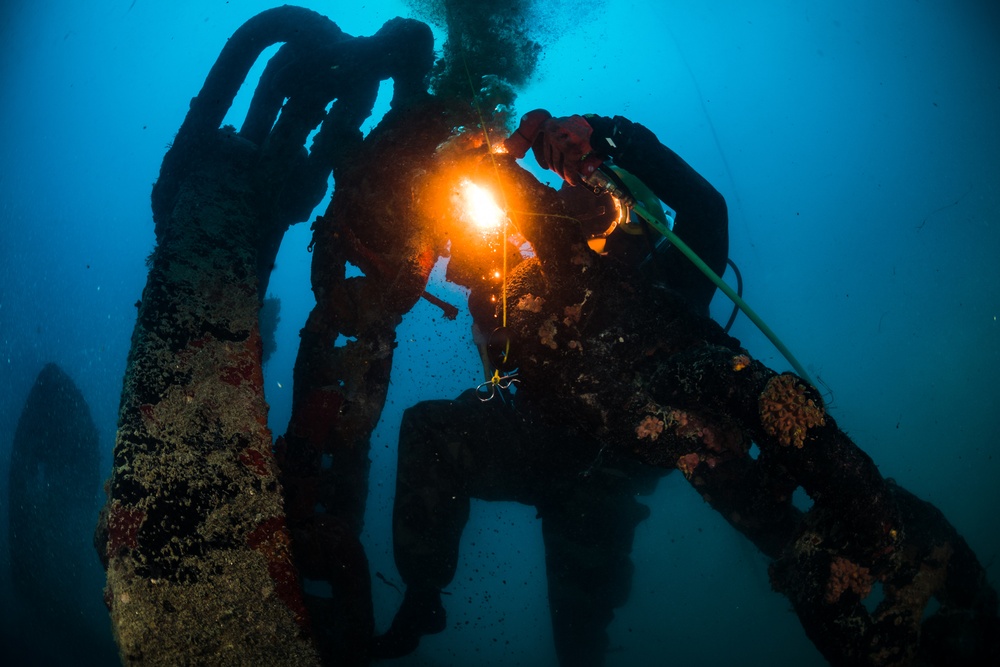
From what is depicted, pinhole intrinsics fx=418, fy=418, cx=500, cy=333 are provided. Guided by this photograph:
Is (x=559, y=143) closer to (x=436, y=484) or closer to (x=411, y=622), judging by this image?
(x=436, y=484)

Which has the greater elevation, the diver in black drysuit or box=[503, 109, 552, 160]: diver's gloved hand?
box=[503, 109, 552, 160]: diver's gloved hand

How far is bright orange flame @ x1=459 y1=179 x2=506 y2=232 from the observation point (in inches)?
137

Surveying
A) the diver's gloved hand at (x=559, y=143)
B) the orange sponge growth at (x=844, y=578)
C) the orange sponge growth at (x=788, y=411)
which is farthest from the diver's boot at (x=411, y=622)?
the diver's gloved hand at (x=559, y=143)

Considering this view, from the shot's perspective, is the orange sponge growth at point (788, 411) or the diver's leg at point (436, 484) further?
the diver's leg at point (436, 484)

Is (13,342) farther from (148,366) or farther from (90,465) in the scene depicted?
(148,366)

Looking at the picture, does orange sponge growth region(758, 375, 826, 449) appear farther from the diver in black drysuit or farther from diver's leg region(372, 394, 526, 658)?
diver's leg region(372, 394, 526, 658)

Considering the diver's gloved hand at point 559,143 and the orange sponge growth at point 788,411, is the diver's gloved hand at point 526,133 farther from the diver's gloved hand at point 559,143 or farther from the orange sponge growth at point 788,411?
the orange sponge growth at point 788,411

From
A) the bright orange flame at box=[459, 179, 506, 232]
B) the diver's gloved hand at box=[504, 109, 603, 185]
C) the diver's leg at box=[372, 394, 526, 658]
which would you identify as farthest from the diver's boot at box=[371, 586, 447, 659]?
the diver's gloved hand at box=[504, 109, 603, 185]

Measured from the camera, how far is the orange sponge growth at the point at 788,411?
7.62 ft

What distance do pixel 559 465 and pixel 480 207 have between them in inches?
168

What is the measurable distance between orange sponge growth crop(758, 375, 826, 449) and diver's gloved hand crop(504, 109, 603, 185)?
206 centimetres

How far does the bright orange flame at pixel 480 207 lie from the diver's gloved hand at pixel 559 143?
44 cm

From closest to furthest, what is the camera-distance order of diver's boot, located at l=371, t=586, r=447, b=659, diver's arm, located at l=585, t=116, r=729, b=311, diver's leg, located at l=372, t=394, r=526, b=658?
1. diver's arm, located at l=585, t=116, r=729, b=311
2. diver's leg, located at l=372, t=394, r=526, b=658
3. diver's boot, located at l=371, t=586, r=447, b=659

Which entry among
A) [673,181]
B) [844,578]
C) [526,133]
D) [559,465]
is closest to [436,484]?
[559,465]
